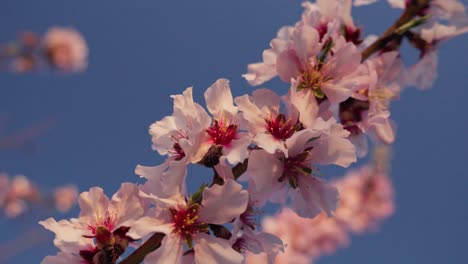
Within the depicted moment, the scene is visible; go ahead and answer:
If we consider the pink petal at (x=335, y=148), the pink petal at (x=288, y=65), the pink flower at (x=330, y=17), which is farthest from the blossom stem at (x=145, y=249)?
the pink flower at (x=330, y=17)

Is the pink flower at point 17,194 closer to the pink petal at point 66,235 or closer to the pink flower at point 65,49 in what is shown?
the pink flower at point 65,49

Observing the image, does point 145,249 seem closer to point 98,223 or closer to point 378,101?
point 98,223

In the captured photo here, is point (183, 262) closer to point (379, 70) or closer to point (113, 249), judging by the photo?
point (113, 249)

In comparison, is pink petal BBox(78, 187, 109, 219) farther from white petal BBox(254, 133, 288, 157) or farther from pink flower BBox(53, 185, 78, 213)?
pink flower BBox(53, 185, 78, 213)

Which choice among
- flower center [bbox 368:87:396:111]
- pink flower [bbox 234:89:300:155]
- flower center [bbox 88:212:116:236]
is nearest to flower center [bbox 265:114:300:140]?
pink flower [bbox 234:89:300:155]

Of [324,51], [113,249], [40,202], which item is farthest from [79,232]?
[40,202]

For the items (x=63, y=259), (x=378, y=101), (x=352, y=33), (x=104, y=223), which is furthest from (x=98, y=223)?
(x=352, y=33)
